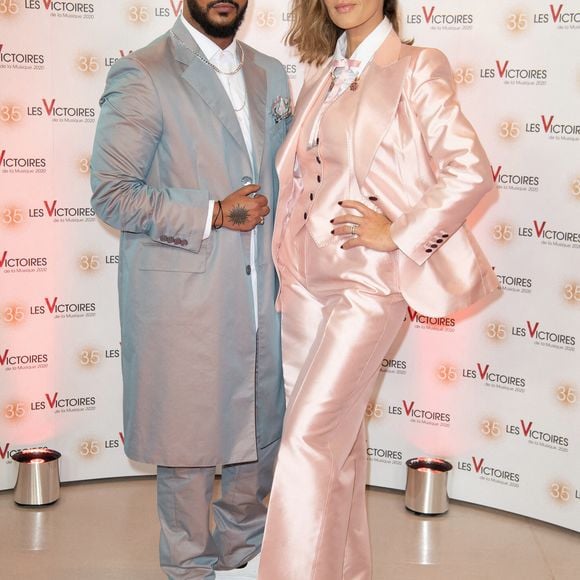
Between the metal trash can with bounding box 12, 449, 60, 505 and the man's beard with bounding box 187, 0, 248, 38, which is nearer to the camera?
the man's beard with bounding box 187, 0, 248, 38

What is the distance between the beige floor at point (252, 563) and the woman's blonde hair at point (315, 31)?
1820 mm

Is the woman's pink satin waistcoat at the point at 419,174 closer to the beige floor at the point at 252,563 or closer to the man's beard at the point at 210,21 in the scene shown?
the man's beard at the point at 210,21

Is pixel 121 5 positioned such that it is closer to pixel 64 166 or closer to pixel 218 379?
pixel 64 166

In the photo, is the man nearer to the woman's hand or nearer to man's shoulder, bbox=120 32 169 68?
man's shoulder, bbox=120 32 169 68

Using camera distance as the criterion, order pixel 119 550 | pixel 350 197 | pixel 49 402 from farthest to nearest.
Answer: pixel 49 402 → pixel 119 550 → pixel 350 197

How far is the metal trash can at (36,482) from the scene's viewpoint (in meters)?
4.09

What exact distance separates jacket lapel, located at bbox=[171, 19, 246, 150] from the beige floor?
62.2 inches

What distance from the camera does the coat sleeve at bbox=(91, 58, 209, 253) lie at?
295 centimetres

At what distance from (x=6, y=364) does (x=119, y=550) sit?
1.02 metres

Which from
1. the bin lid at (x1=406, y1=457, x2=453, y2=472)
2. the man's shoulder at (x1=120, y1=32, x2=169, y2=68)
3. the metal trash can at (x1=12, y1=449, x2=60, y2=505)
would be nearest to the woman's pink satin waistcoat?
the man's shoulder at (x1=120, y1=32, x2=169, y2=68)

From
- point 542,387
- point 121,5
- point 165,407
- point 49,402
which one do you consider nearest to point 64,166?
point 121,5

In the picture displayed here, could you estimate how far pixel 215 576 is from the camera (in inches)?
132

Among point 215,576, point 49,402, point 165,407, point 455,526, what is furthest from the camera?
point 49,402

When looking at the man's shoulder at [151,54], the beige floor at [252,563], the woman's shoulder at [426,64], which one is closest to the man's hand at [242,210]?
the man's shoulder at [151,54]
